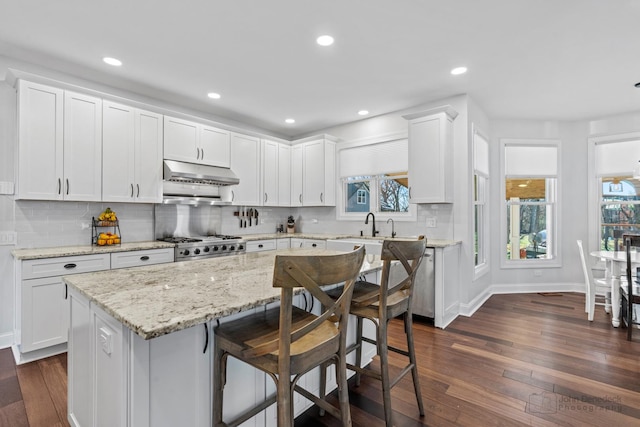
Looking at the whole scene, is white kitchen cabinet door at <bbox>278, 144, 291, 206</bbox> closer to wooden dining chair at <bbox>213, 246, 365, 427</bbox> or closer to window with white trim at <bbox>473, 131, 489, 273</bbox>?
window with white trim at <bbox>473, 131, 489, 273</bbox>

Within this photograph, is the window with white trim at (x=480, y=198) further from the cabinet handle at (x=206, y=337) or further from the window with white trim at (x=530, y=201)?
the cabinet handle at (x=206, y=337)

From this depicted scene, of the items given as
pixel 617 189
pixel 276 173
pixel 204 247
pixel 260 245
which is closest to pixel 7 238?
pixel 204 247

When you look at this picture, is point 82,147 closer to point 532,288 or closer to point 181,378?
point 181,378

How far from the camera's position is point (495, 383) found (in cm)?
229

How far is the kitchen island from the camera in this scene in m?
1.08

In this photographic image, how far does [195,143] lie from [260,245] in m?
1.64

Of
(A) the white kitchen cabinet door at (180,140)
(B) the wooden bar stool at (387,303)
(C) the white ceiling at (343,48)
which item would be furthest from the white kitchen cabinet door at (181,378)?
(A) the white kitchen cabinet door at (180,140)

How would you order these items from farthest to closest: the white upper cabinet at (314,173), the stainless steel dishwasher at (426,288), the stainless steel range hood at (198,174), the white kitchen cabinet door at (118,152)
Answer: the white upper cabinet at (314,173) < the stainless steel range hood at (198,174) < the stainless steel dishwasher at (426,288) < the white kitchen cabinet door at (118,152)

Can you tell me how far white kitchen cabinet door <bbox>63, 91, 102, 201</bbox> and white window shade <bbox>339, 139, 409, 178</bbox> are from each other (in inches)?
130

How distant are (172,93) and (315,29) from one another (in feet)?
7.21

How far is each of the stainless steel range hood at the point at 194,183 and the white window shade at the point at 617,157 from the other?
5.48 m

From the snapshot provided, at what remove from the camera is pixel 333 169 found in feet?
16.9

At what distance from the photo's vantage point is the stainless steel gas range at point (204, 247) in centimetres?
356

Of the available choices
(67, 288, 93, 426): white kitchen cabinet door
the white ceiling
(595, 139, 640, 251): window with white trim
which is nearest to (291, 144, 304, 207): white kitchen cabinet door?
the white ceiling
